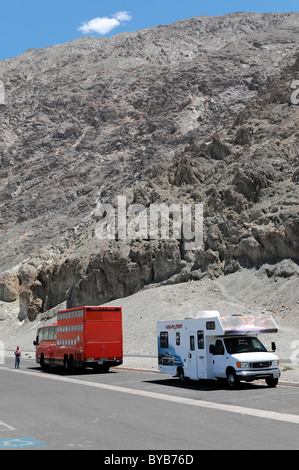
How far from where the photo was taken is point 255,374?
→ 18047 mm

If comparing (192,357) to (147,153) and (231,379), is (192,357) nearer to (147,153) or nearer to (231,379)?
(231,379)

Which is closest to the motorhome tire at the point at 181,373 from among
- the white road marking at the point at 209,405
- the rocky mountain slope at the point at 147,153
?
the white road marking at the point at 209,405

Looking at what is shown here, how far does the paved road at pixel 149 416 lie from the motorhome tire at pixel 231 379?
28 centimetres

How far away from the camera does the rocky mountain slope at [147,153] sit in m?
63.5

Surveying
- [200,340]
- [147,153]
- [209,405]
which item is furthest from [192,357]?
[147,153]

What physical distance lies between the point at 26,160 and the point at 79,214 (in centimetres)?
4040

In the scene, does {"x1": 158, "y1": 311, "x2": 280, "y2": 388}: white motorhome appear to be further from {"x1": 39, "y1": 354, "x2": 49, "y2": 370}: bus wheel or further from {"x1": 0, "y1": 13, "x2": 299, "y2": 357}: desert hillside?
{"x1": 0, "y1": 13, "x2": 299, "y2": 357}: desert hillside

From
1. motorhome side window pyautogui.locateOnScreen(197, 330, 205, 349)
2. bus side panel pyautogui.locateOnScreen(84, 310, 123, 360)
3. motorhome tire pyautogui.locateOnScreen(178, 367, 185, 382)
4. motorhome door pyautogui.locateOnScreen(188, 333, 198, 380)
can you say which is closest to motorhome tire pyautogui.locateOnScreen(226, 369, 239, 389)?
motorhome side window pyautogui.locateOnScreen(197, 330, 205, 349)

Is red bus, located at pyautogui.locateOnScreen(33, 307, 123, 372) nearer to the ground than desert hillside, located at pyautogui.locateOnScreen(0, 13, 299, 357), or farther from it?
nearer to the ground

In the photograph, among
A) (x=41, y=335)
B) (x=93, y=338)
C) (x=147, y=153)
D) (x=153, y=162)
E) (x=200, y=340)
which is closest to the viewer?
(x=200, y=340)

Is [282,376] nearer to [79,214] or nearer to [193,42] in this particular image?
[79,214]

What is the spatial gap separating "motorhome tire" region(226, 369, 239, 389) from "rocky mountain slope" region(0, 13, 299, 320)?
34.4 m

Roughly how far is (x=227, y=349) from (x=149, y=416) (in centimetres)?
635

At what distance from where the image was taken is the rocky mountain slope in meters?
63.5
